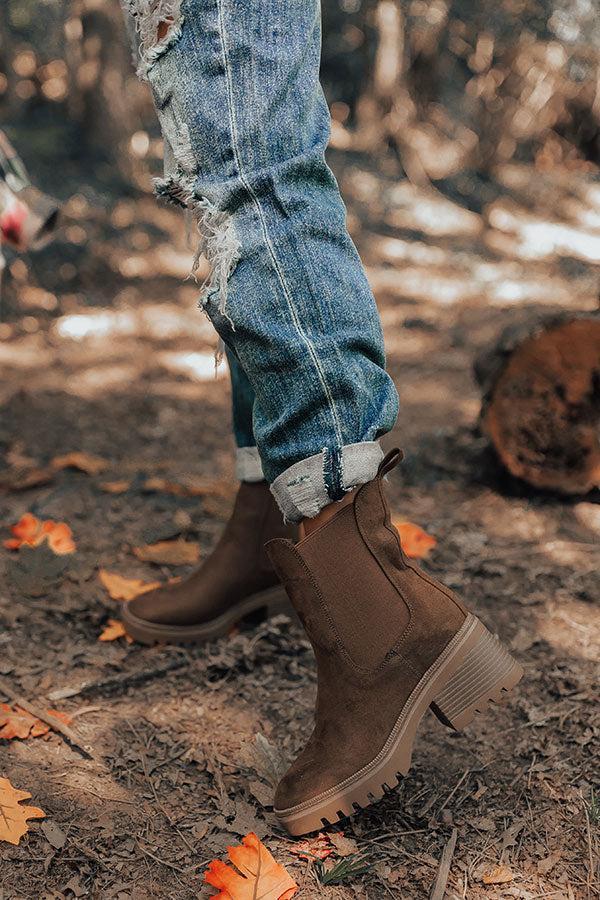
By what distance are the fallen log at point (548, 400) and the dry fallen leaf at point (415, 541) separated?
0.39 meters

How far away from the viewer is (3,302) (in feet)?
13.0

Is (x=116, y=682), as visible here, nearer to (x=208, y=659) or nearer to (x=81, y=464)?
(x=208, y=659)

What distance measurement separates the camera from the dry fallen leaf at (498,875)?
4.03 ft

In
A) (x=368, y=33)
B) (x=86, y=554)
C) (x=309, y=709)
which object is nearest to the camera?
(x=309, y=709)

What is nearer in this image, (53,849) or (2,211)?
(53,849)

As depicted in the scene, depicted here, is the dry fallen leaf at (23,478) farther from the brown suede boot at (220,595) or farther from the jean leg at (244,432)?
the jean leg at (244,432)

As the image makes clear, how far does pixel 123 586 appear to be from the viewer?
1952 millimetres

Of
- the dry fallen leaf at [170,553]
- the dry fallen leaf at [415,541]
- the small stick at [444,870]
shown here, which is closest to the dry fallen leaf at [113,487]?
the dry fallen leaf at [170,553]

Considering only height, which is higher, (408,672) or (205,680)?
(408,672)

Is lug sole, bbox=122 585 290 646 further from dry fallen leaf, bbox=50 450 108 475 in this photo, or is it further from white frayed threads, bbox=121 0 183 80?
white frayed threads, bbox=121 0 183 80

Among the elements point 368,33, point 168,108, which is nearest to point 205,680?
point 168,108

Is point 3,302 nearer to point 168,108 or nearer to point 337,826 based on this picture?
point 168,108

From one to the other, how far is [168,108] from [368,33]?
5863 millimetres

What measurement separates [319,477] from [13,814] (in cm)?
66
